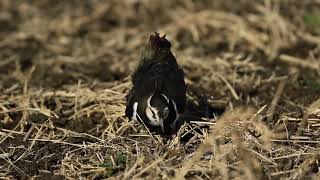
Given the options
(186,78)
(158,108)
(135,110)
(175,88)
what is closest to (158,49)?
(175,88)

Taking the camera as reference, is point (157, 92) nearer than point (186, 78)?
Yes

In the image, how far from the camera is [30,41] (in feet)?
26.1

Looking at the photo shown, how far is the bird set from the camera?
4.64m

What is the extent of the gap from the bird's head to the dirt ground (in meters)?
0.23

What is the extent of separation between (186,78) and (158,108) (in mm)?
1920

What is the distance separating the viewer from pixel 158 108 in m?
4.58

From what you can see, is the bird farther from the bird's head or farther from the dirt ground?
the dirt ground

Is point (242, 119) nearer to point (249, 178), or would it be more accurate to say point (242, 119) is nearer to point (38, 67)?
point (249, 178)

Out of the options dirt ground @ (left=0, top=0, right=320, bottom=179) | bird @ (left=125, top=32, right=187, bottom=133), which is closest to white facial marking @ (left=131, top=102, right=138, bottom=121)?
bird @ (left=125, top=32, right=187, bottom=133)

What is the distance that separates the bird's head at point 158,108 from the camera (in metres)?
4.59

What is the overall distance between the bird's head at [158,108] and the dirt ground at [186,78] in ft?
0.77

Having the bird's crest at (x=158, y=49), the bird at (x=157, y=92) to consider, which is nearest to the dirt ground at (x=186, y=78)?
the bird at (x=157, y=92)

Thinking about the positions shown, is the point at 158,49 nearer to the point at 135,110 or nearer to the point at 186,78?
the point at 135,110

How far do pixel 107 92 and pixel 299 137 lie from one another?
194 cm
